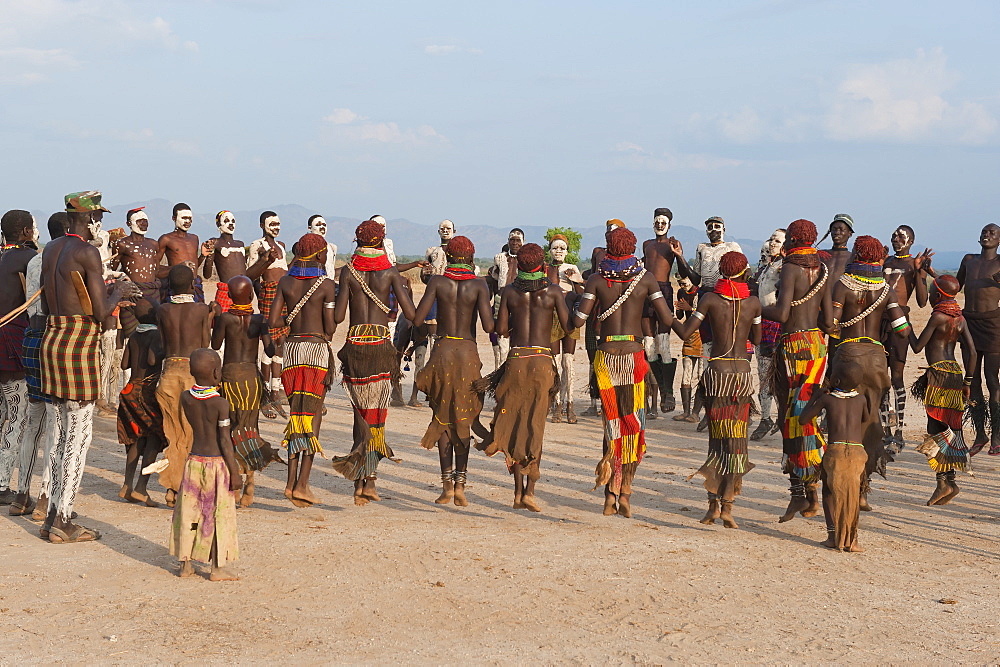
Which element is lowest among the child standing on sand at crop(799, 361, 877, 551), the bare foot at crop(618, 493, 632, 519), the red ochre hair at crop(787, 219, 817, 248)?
the bare foot at crop(618, 493, 632, 519)

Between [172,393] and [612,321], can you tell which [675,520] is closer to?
[612,321]

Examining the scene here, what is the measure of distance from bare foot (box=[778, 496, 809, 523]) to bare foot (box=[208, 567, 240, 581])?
4485mm

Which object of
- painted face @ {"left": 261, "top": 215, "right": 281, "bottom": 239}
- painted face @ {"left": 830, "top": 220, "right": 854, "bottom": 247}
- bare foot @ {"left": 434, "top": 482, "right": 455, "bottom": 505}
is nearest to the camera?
bare foot @ {"left": 434, "top": 482, "right": 455, "bottom": 505}

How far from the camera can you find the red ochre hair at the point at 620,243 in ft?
27.9

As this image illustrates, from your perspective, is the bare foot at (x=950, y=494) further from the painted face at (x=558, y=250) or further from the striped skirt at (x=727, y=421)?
the painted face at (x=558, y=250)

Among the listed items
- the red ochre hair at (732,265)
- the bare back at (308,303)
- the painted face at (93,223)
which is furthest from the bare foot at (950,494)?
the painted face at (93,223)

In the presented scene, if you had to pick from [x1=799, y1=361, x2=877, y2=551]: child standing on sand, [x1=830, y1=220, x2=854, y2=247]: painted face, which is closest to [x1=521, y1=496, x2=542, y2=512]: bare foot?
[x1=799, y1=361, x2=877, y2=551]: child standing on sand

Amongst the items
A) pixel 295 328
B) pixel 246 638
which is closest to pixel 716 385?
pixel 295 328

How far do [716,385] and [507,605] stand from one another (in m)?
2.95

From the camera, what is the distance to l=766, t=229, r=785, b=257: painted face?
1308cm

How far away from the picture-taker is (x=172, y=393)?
8.45 m

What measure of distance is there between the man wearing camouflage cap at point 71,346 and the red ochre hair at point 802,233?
5583 millimetres

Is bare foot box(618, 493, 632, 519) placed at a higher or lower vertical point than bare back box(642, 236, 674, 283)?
lower

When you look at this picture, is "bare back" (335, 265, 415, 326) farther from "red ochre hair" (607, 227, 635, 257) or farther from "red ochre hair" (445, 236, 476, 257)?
"red ochre hair" (607, 227, 635, 257)
